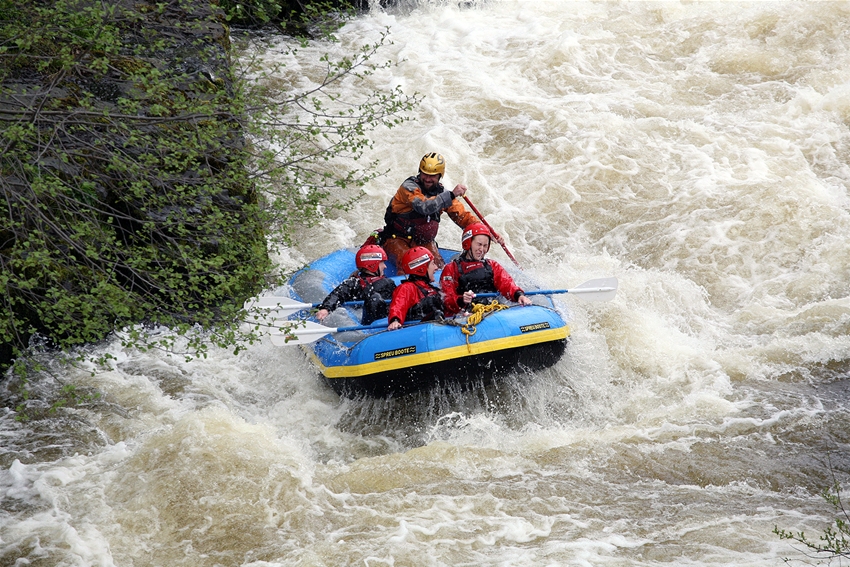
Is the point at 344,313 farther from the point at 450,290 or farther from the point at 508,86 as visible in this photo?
the point at 508,86

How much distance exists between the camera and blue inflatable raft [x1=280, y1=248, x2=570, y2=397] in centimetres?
549

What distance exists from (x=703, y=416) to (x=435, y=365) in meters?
2.10

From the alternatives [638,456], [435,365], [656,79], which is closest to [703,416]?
[638,456]

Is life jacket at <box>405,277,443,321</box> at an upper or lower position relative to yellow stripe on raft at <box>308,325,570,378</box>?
upper

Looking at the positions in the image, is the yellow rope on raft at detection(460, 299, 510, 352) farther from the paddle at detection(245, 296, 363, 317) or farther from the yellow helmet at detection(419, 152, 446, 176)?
the yellow helmet at detection(419, 152, 446, 176)

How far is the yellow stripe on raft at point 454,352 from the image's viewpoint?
546 centimetres

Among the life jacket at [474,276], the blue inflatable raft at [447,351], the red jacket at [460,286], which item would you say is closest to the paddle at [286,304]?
the blue inflatable raft at [447,351]

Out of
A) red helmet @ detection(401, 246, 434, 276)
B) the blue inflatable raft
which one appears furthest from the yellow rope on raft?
red helmet @ detection(401, 246, 434, 276)

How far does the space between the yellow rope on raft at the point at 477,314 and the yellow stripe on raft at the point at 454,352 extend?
0.26 feet

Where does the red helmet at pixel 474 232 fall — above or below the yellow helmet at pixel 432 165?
below

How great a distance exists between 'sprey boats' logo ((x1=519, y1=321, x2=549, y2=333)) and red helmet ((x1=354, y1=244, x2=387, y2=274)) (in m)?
1.44

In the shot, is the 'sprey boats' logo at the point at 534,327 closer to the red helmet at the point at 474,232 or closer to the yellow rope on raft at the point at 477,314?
the yellow rope on raft at the point at 477,314

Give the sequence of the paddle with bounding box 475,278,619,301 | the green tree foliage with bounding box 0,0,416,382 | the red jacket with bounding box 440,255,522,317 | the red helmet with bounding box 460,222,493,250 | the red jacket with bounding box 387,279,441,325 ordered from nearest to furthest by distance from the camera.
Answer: the green tree foliage with bounding box 0,0,416,382 → the red jacket with bounding box 387,279,441,325 → the red helmet with bounding box 460,222,493,250 → the red jacket with bounding box 440,255,522,317 → the paddle with bounding box 475,278,619,301

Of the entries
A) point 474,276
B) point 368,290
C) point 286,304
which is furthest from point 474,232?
point 286,304
